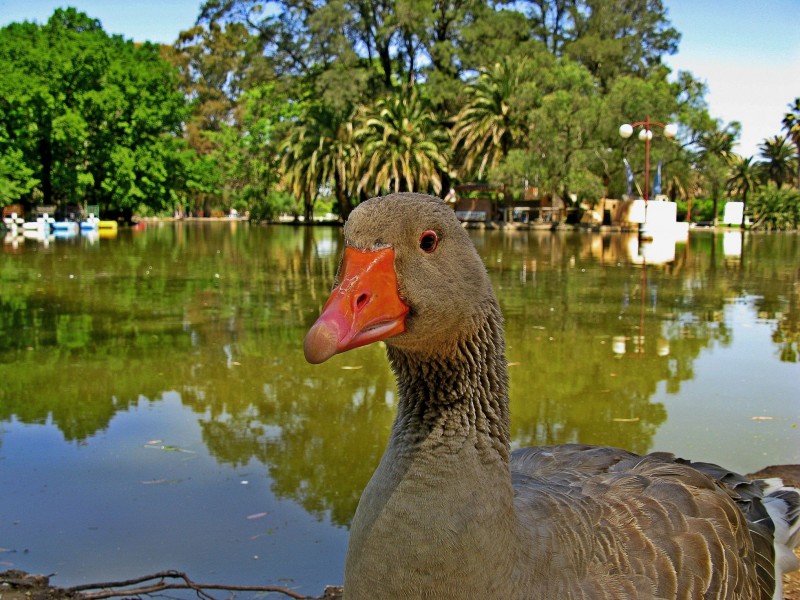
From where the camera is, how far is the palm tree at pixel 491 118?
42125mm

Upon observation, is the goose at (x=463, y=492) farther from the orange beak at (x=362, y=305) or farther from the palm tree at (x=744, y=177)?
the palm tree at (x=744, y=177)

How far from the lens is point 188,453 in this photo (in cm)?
463

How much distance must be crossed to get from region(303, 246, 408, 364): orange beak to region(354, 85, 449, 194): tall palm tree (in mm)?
38430

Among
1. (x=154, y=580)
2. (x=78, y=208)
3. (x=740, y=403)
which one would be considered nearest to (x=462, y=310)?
(x=154, y=580)

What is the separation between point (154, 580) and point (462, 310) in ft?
6.62

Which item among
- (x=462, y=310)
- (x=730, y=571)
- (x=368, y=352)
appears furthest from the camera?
(x=368, y=352)

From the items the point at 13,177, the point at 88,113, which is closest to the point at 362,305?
the point at 13,177

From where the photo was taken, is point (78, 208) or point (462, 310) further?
point (78, 208)

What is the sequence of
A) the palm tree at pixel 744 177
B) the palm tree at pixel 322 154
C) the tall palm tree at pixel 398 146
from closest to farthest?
the tall palm tree at pixel 398 146 → the palm tree at pixel 322 154 → the palm tree at pixel 744 177

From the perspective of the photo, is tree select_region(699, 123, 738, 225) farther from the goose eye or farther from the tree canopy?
the goose eye

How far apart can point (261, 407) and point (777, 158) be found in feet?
183

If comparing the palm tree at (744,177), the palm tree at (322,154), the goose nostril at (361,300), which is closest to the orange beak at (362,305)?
the goose nostril at (361,300)

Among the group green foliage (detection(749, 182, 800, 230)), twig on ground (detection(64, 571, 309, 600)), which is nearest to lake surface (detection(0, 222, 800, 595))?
twig on ground (detection(64, 571, 309, 600))

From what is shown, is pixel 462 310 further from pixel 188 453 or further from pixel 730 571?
pixel 188 453
